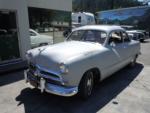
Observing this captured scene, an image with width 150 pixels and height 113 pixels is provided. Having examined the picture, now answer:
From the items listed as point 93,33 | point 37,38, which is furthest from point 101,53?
point 37,38

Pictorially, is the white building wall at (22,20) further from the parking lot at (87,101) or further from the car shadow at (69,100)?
the car shadow at (69,100)

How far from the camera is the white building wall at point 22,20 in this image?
765cm

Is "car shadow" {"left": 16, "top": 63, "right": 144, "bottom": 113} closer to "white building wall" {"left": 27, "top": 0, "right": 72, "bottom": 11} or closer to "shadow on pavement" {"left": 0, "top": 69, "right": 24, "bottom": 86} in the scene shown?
"shadow on pavement" {"left": 0, "top": 69, "right": 24, "bottom": 86}

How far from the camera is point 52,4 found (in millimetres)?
10383

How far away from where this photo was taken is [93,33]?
5.69 m

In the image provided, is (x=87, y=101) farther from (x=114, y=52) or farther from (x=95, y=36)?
(x=95, y=36)

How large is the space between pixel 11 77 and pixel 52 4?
18.1 feet

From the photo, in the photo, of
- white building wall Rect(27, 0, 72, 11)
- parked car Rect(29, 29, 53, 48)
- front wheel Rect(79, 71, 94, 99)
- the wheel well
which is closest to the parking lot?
front wheel Rect(79, 71, 94, 99)

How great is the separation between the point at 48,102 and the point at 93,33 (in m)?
2.49

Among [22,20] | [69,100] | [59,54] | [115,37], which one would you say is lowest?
[69,100]

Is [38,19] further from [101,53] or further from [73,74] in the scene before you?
[73,74]

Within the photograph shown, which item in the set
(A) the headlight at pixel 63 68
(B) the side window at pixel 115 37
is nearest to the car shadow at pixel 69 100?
(A) the headlight at pixel 63 68

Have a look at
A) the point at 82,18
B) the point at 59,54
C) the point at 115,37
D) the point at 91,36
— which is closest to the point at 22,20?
the point at 91,36

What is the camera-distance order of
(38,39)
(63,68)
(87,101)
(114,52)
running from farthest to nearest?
→ (38,39) → (114,52) → (87,101) → (63,68)
